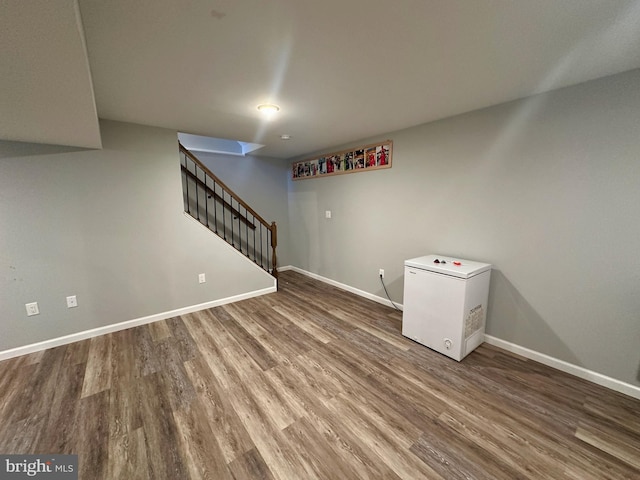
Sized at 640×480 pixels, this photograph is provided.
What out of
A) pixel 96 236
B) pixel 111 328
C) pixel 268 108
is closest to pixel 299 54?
pixel 268 108

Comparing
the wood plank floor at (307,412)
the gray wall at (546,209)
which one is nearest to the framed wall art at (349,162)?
the gray wall at (546,209)

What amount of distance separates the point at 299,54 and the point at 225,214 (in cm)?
313

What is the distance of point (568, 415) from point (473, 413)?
0.60m

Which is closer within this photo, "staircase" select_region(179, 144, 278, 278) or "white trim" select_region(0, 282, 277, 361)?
"white trim" select_region(0, 282, 277, 361)

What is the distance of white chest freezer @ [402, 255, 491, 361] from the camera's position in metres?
2.08

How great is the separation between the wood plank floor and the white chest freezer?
144mm

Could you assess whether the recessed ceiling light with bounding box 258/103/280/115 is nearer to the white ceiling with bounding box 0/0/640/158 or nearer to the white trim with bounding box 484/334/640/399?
the white ceiling with bounding box 0/0/640/158

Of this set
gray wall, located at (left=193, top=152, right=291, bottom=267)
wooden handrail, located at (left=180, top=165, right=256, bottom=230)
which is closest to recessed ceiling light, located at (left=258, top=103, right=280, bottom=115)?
wooden handrail, located at (left=180, top=165, right=256, bottom=230)

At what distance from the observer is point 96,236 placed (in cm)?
250

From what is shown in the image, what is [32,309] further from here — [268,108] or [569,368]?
[569,368]

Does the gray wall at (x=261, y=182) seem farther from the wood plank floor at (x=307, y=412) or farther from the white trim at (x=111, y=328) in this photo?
the wood plank floor at (x=307, y=412)

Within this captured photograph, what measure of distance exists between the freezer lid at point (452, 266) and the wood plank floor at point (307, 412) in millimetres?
779

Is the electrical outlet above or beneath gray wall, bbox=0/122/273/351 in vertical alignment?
beneath

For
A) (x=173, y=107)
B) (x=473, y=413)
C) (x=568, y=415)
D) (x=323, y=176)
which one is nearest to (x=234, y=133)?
(x=173, y=107)
